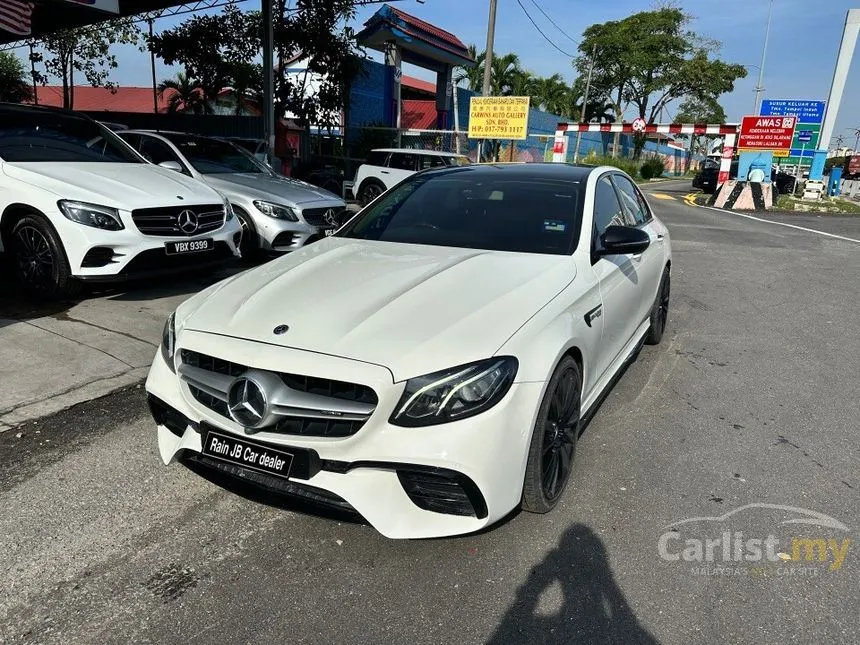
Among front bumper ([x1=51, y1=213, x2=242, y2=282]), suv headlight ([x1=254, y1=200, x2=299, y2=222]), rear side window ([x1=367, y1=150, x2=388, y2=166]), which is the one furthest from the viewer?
rear side window ([x1=367, y1=150, x2=388, y2=166])

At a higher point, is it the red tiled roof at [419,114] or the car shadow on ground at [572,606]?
the red tiled roof at [419,114]

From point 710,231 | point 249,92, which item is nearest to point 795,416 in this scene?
point 710,231

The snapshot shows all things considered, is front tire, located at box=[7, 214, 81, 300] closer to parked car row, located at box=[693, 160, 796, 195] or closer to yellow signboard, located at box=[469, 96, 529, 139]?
yellow signboard, located at box=[469, 96, 529, 139]

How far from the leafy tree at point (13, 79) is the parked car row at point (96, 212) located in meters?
31.4

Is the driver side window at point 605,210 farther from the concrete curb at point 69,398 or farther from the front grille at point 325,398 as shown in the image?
the concrete curb at point 69,398

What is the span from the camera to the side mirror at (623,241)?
330cm

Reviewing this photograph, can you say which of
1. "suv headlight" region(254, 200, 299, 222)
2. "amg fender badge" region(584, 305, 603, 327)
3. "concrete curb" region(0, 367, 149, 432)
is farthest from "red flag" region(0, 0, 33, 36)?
"amg fender badge" region(584, 305, 603, 327)

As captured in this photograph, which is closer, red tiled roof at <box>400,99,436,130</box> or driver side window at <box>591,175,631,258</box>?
driver side window at <box>591,175,631,258</box>

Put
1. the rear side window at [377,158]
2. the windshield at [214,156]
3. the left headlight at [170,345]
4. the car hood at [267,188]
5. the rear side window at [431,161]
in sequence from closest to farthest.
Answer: the left headlight at [170,345] < the car hood at [267,188] < the windshield at [214,156] < the rear side window at [431,161] < the rear side window at [377,158]

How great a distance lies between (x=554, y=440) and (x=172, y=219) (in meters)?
4.34

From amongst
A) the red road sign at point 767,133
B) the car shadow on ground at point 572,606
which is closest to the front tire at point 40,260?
the car shadow on ground at point 572,606

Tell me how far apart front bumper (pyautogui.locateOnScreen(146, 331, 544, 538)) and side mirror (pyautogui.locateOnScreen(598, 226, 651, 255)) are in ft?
4.08

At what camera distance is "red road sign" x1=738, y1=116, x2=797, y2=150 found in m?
20.6

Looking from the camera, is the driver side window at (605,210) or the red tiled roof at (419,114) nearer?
the driver side window at (605,210)
